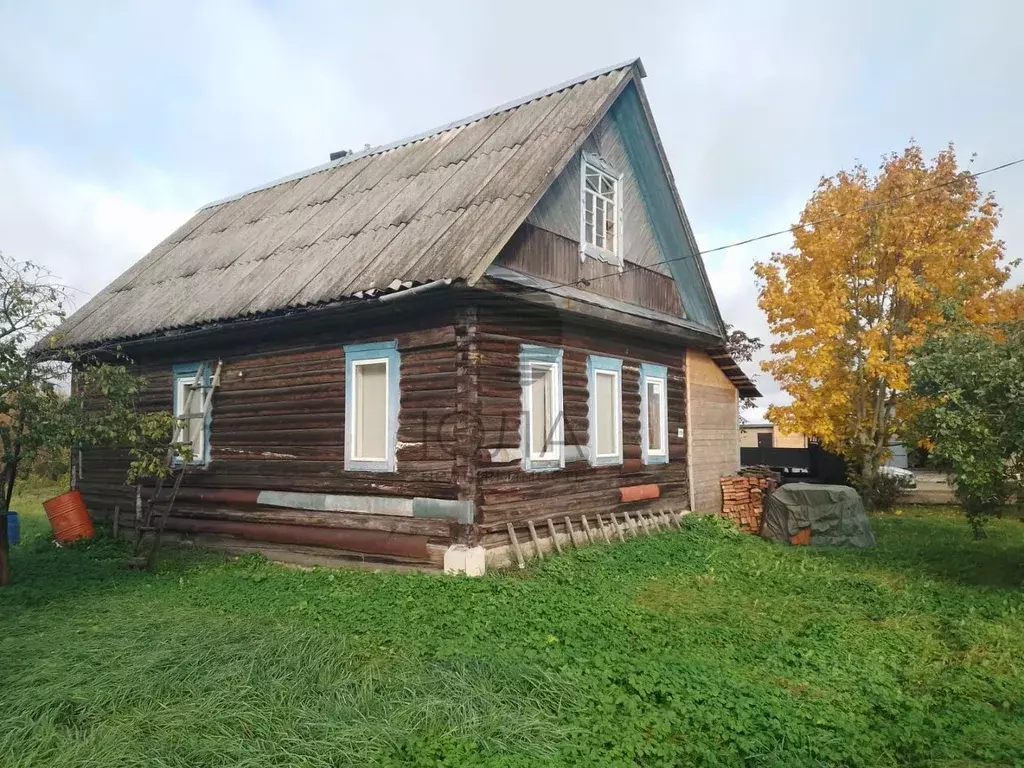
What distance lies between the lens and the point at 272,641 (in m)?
5.75

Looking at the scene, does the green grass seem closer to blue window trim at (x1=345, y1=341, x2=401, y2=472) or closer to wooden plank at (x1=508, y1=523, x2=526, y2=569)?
wooden plank at (x1=508, y1=523, x2=526, y2=569)

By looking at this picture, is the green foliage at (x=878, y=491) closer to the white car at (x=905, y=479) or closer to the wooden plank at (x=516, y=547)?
the white car at (x=905, y=479)

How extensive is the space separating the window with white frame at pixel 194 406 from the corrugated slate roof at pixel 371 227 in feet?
2.81

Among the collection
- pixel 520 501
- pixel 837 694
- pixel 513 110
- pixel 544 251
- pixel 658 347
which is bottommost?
pixel 837 694

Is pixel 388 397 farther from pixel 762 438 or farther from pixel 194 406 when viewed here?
pixel 762 438

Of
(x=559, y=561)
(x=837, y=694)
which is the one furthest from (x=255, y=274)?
(x=837, y=694)

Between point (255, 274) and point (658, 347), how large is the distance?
6624mm

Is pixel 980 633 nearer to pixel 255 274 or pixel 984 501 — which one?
pixel 984 501

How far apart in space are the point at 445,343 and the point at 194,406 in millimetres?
5343

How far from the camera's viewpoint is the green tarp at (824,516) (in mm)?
11781

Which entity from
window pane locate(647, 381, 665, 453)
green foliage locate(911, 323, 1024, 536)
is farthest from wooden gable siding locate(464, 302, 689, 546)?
green foliage locate(911, 323, 1024, 536)

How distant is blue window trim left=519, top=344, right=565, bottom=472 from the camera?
30.9 feet

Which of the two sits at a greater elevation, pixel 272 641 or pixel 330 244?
pixel 330 244

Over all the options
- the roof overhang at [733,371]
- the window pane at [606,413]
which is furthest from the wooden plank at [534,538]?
the roof overhang at [733,371]
